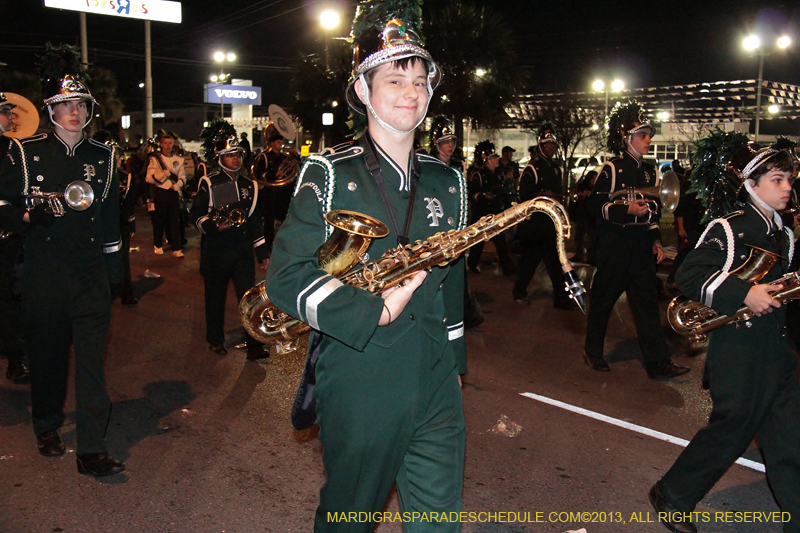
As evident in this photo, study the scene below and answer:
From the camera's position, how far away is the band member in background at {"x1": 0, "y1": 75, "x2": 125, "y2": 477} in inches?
188

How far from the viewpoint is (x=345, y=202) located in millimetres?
2709

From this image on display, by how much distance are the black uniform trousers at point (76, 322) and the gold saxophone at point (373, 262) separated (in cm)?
223

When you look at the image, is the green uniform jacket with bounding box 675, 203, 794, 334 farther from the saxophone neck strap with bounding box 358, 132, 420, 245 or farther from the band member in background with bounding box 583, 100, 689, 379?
the band member in background with bounding box 583, 100, 689, 379

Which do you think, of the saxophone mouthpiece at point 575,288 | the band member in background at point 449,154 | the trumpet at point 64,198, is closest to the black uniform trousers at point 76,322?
the trumpet at point 64,198

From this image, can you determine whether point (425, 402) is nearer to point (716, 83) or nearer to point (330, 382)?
point (330, 382)

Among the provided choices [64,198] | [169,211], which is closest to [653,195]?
[64,198]

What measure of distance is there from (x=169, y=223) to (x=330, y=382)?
42.6 feet

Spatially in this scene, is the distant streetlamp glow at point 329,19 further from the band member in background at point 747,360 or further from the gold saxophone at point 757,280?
the gold saxophone at point 757,280

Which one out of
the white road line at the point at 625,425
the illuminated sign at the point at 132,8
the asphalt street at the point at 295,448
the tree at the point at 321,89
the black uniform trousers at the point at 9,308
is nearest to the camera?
the asphalt street at the point at 295,448

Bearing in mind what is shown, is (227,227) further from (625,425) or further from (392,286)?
(392,286)

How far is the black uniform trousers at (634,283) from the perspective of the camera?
22.7 feet

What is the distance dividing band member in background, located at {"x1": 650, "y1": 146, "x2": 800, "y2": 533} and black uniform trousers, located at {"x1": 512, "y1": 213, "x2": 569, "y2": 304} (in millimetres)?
5649

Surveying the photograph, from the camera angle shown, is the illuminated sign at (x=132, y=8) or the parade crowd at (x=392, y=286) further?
the illuminated sign at (x=132, y=8)

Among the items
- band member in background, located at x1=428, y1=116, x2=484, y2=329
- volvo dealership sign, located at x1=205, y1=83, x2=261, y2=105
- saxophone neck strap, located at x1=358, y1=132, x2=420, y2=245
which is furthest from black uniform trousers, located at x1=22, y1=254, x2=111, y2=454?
volvo dealership sign, located at x1=205, y1=83, x2=261, y2=105
